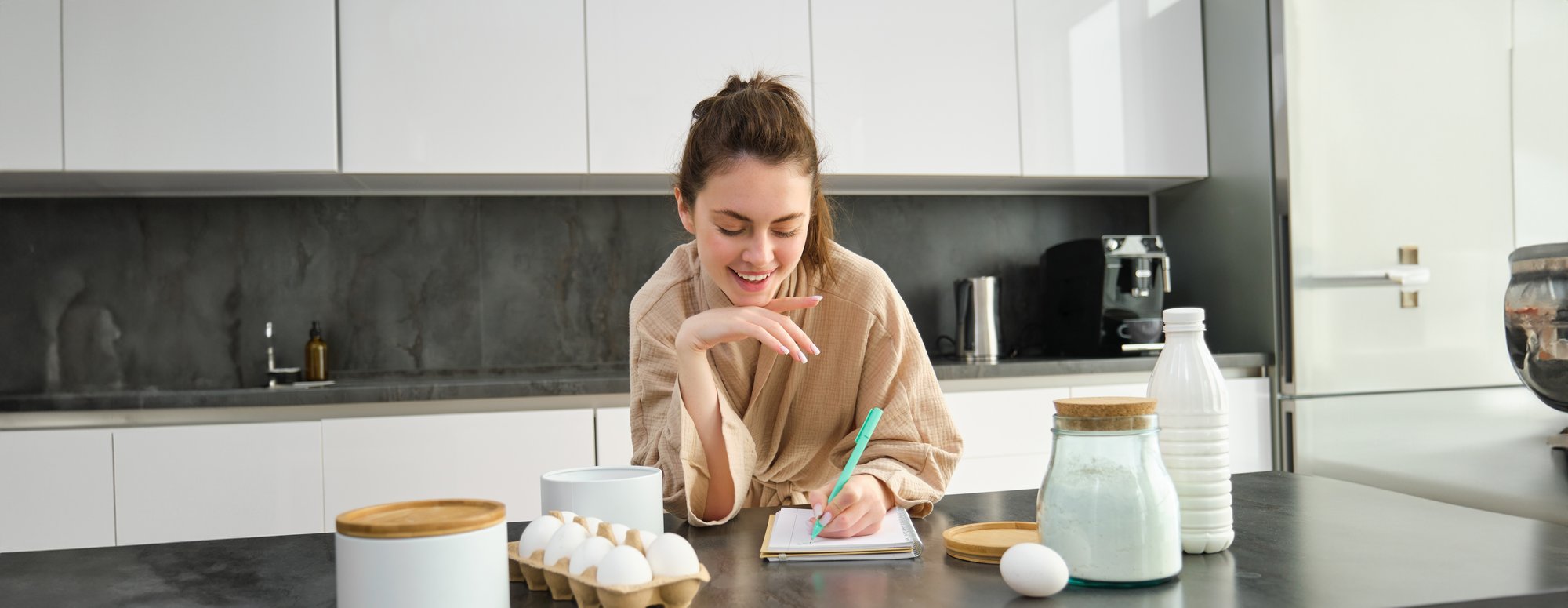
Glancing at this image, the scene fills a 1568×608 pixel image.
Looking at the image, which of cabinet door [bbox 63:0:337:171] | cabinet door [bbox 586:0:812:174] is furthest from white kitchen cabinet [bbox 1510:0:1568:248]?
cabinet door [bbox 63:0:337:171]

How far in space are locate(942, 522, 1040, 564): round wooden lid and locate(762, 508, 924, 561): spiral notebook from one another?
1.4 inches

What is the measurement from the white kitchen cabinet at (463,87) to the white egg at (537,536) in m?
2.01

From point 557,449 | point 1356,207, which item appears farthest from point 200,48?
point 1356,207

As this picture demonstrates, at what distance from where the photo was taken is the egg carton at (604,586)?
0.73m

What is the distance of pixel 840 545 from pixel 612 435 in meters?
1.65

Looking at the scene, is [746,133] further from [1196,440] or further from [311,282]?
[311,282]

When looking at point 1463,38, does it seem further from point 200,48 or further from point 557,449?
point 200,48

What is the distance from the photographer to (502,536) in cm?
75

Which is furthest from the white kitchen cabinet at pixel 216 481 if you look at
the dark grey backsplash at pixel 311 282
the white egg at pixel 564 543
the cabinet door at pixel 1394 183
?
the cabinet door at pixel 1394 183

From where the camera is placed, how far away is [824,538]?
38.6 inches

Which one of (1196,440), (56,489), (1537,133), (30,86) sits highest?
(30,86)

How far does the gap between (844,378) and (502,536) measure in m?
0.78

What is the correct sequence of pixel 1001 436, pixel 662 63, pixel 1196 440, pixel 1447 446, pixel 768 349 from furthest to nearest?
pixel 662 63
pixel 1001 436
pixel 1447 446
pixel 768 349
pixel 1196 440

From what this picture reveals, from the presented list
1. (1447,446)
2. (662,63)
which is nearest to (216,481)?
(662,63)
